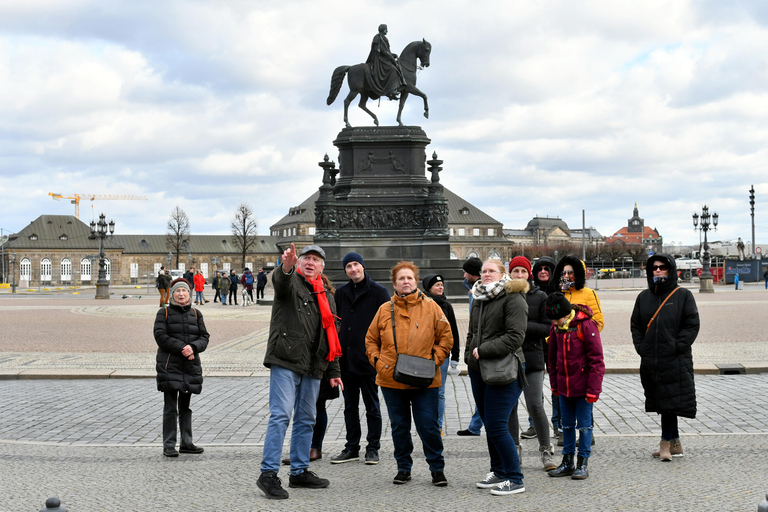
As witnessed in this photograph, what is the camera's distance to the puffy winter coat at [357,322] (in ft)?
23.7

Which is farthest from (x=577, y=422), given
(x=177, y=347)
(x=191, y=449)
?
(x=177, y=347)

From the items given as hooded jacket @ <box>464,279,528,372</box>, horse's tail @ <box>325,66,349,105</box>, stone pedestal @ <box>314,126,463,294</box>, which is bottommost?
hooded jacket @ <box>464,279,528,372</box>

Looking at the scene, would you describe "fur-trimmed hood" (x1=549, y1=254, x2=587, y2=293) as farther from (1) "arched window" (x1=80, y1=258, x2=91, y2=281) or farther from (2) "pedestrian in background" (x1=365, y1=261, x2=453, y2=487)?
(1) "arched window" (x1=80, y1=258, x2=91, y2=281)

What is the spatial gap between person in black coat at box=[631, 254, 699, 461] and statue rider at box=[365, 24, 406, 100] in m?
24.6

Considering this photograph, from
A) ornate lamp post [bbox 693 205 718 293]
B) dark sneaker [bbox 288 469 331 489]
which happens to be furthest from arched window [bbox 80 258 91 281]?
dark sneaker [bbox 288 469 331 489]

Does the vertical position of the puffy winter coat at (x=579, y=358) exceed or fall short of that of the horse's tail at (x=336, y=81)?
it falls short

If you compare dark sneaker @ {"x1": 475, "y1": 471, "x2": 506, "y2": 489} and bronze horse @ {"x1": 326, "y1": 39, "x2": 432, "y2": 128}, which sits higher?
bronze horse @ {"x1": 326, "y1": 39, "x2": 432, "y2": 128}

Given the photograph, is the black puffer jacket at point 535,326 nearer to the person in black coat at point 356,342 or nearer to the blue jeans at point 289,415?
the person in black coat at point 356,342

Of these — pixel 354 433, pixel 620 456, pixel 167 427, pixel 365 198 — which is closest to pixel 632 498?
pixel 620 456

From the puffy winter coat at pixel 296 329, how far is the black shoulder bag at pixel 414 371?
0.71m

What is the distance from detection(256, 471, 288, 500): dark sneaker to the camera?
18.8 feet

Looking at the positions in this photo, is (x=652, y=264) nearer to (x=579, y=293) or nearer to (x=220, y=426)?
(x=579, y=293)

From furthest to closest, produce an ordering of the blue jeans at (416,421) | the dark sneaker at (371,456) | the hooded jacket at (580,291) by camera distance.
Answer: the dark sneaker at (371,456) < the hooded jacket at (580,291) < the blue jeans at (416,421)

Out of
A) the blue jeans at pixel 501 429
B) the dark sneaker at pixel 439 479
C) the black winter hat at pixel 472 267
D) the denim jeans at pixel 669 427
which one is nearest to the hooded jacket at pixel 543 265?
the black winter hat at pixel 472 267
